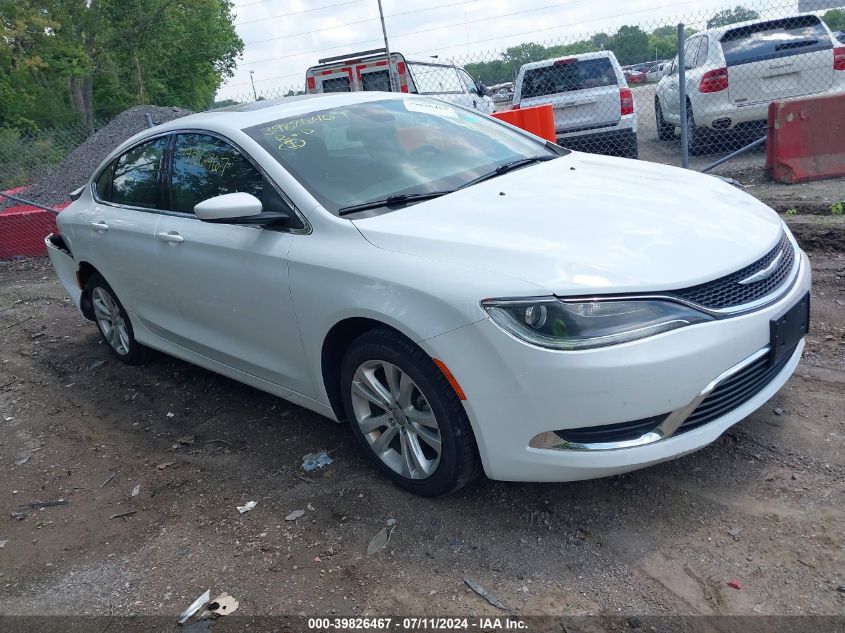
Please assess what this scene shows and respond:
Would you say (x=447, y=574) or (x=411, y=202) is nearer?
(x=447, y=574)

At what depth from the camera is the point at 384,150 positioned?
3.84m

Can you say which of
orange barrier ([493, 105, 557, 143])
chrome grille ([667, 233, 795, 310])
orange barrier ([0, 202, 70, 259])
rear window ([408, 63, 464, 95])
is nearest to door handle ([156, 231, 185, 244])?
chrome grille ([667, 233, 795, 310])

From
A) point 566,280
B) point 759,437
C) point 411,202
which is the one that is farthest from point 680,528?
point 411,202

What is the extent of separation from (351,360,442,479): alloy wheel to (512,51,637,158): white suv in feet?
25.8

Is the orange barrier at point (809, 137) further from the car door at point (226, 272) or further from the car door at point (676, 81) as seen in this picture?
the car door at point (226, 272)

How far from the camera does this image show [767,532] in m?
2.77

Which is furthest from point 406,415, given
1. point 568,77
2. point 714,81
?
point 568,77

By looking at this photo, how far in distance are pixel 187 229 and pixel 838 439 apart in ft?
11.1

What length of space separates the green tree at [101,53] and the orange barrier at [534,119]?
2572cm

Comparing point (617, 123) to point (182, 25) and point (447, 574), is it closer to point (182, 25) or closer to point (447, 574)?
point (447, 574)

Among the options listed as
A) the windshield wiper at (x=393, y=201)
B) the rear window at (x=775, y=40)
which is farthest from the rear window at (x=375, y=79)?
the windshield wiper at (x=393, y=201)

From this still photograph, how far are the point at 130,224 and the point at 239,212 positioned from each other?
1.61m

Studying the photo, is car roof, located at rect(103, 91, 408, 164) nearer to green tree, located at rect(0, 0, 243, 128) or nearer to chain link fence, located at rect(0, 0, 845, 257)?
chain link fence, located at rect(0, 0, 845, 257)

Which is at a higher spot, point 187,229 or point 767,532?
point 187,229
